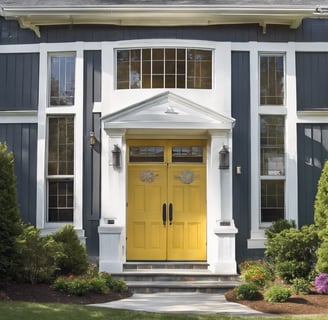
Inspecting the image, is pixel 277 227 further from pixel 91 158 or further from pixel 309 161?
pixel 91 158

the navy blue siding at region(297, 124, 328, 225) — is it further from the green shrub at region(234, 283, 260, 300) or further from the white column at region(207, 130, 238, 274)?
the green shrub at region(234, 283, 260, 300)

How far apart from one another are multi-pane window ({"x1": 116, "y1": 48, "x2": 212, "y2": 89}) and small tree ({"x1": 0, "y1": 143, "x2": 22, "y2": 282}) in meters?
3.60

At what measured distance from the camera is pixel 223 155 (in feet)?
37.7

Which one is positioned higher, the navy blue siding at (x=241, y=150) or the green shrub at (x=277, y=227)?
the navy blue siding at (x=241, y=150)

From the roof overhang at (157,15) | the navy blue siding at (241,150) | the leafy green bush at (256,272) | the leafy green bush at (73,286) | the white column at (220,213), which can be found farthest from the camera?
the navy blue siding at (241,150)

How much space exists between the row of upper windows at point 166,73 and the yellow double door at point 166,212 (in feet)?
5.95

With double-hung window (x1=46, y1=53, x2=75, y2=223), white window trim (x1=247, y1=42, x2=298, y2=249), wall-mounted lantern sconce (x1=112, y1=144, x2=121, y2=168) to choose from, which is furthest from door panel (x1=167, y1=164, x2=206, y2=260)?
double-hung window (x1=46, y1=53, x2=75, y2=223)

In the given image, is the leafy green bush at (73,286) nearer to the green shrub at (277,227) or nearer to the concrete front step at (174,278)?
the concrete front step at (174,278)

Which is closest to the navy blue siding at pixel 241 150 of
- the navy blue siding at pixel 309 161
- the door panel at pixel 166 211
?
the door panel at pixel 166 211

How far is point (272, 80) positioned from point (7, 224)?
6465 mm

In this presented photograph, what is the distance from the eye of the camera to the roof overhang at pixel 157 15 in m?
11.6

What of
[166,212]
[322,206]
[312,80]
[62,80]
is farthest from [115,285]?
[312,80]

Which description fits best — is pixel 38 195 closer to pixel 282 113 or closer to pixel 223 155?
pixel 223 155

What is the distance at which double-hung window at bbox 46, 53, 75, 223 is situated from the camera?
1205 centimetres
